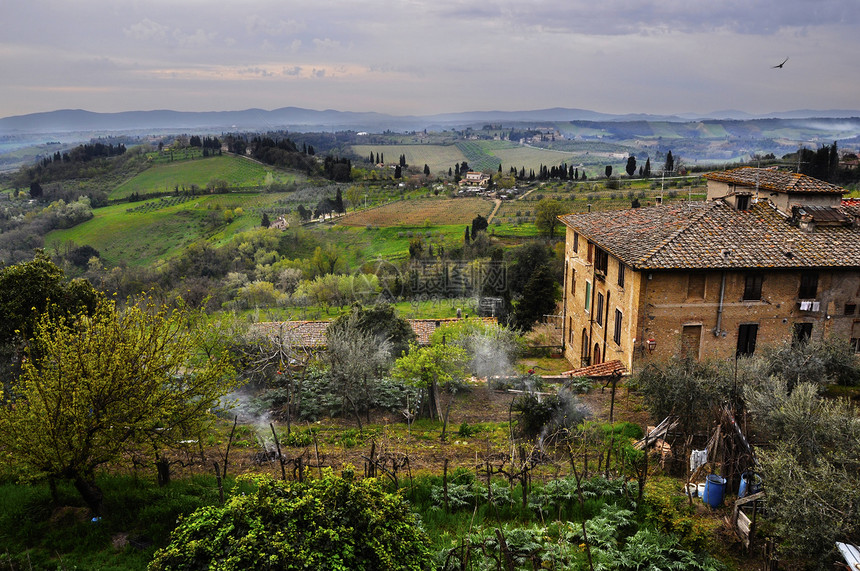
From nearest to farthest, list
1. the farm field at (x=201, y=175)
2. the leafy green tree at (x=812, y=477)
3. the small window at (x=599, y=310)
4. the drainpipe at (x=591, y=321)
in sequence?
1. the leafy green tree at (x=812, y=477)
2. the small window at (x=599, y=310)
3. the drainpipe at (x=591, y=321)
4. the farm field at (x=201, y=175)

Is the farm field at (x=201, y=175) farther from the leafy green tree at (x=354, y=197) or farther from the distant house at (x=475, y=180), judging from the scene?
the distant house at (x=475, y=180)

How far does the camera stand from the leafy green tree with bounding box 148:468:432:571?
6.72 meters

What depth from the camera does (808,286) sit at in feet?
70.4

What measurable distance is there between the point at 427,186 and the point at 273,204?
33041 mm

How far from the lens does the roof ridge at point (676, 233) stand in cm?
2088

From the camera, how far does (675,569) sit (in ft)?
31.4

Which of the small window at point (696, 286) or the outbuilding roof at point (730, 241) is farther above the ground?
the outbuilding roof at point (730, 241)

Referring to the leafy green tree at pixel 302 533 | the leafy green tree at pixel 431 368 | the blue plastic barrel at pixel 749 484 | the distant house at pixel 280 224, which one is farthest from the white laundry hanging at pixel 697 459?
the distant house at pixel 280 224

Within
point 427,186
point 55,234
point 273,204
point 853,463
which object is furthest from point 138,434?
point 427,186

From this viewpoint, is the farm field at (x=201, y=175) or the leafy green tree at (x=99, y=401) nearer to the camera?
the leafy green tree at (x=99, y=401)

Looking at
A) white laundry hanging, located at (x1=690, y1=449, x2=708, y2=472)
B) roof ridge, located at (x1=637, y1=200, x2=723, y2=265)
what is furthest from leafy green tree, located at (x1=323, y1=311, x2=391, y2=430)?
roof ridge, located at (x1=637, y1=200, x2=723, y2=265)

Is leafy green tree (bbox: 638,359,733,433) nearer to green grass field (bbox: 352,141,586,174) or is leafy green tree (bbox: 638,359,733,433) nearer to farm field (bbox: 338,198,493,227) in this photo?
farm field (bbox: 338,198,493,227)

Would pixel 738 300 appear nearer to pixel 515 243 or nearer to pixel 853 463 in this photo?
pixel 853 463

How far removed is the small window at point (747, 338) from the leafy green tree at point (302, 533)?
18552 mm
